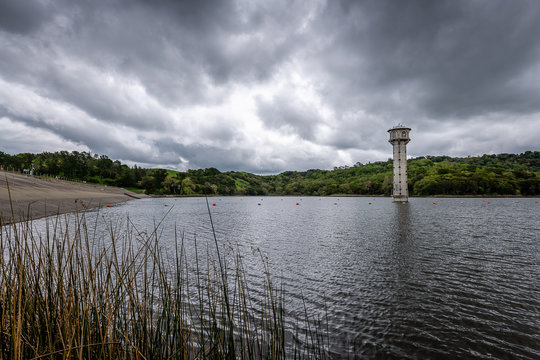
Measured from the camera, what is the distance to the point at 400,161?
2808 inches

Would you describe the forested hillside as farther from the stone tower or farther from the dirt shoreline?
the stone tower

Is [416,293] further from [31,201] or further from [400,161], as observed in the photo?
[400,161]

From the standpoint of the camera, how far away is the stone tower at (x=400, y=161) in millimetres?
70188

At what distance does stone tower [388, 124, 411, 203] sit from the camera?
70.2m

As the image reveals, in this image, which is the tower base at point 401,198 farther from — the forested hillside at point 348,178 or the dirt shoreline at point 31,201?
the dirt shoreline at point 31,201

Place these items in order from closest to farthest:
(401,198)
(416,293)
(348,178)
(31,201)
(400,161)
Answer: (416,293) < (31,201) < (401,198) < (400,161) < (348,178)

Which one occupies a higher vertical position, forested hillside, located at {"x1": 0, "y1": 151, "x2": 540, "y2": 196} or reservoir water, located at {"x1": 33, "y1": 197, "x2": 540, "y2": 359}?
forested hillside, located at {"x1": 0, "y1": 151, "x2": 540, "y2": 196}

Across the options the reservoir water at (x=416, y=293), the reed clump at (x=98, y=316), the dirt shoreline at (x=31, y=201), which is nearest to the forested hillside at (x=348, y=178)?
the dirt shoreline at (x=31, y=201)

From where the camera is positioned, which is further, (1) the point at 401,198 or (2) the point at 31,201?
(1) the point at 401,198

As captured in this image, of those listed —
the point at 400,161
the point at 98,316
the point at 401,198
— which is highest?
the point at 400,161

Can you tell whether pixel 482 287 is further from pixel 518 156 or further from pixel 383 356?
pixel 518 156

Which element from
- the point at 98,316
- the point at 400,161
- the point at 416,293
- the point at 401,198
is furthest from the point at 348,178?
the point at 98,316

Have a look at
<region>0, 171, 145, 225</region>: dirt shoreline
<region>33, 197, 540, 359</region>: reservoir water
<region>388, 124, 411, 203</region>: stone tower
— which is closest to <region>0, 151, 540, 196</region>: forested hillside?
<region>0, 171, 145, 225</region>: dirt shoreline

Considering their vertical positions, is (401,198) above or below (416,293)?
above
